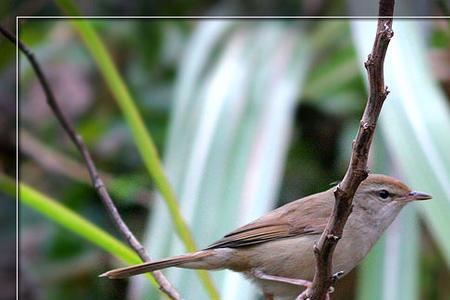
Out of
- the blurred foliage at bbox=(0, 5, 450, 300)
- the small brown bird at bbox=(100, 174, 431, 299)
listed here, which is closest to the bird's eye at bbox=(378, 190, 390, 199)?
the small brown bird at bbox=(100, 174, 431, 299)

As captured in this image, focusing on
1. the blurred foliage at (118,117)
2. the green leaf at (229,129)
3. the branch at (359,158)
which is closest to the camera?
the branch at (359,158)

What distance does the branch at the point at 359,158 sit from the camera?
78cm

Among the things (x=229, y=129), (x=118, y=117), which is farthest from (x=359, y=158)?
(x=118, y=117)

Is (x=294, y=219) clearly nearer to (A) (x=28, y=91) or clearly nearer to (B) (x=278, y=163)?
(B) (x=278, y=163)

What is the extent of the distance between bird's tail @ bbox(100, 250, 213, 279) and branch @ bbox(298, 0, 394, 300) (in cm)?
27

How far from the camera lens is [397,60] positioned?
166 centimetres

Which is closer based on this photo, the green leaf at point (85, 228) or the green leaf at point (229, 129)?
the green leaf at point (85, 228)

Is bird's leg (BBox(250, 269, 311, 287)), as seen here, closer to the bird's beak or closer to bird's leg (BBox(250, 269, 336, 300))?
bird's leg (BBox(250, 269, 336, 300))

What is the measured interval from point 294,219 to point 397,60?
0.49 meters

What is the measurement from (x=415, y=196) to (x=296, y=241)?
9.4 inches

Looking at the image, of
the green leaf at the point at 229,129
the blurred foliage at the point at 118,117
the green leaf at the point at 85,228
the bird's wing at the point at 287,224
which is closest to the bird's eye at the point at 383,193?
the bird's wing at the point at 287,224

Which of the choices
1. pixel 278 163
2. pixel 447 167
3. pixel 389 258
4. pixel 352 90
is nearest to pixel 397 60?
pixel 278 163

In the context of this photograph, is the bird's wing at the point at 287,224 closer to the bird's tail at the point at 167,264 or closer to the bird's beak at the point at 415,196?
the bird's tail at the point at 167,264

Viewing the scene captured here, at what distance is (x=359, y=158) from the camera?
2.71ft
